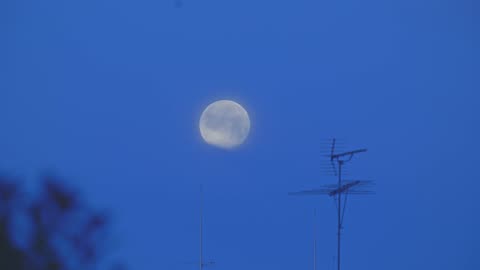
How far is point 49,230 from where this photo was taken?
6.84 m

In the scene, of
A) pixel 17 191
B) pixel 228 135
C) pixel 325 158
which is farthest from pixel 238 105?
pixel 17 191

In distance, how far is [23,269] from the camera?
6281 millimetres

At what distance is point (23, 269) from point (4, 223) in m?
0.51

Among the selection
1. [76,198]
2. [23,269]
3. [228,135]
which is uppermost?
[228,135]

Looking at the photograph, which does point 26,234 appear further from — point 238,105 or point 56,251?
point 238,105

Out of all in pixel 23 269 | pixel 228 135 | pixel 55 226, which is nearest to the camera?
pixel 23 269

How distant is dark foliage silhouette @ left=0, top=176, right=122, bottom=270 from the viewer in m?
6.42

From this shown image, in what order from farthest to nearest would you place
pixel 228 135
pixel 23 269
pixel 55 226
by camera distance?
pixel 228 135 → pixel 55 226 → pixel 23 269

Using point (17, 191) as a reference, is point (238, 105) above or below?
above

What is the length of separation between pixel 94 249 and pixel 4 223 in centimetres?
87

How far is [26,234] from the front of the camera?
21.7 ft

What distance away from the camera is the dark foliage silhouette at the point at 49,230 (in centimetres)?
642

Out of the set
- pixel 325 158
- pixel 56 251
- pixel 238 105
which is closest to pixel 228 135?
pixel 238 105

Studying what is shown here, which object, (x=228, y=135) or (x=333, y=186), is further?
(x=228, y=135)
